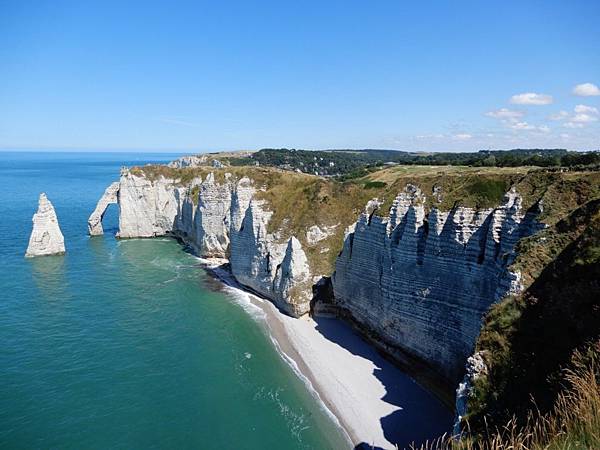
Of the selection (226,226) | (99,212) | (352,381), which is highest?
(226,226)

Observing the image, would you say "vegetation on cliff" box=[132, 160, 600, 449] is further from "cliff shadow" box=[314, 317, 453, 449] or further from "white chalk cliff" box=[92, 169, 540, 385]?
"cliff shadow" box=[314, 317, 453, 449]

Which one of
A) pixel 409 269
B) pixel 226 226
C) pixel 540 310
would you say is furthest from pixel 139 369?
pixel 226 226

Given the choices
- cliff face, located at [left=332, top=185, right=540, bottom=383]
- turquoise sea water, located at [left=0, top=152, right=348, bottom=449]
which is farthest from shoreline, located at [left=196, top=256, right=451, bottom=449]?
cliff face, located at [left=332, top=185, right=540, bottom=383]

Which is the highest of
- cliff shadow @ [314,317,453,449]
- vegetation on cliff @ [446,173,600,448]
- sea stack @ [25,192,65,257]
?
vegetation on cliff @ [446,173,600,448]

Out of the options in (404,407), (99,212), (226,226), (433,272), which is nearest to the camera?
(404,407)

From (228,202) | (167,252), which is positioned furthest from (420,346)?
(167,252)

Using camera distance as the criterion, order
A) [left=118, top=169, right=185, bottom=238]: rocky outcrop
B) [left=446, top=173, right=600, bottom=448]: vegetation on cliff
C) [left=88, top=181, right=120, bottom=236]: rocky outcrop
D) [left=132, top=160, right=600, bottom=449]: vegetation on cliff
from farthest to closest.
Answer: [left=88, top=181, right=120, bottom=236]: rocky outcrop
[left=118, top=169, right=185, bottom=238]: rocky outcrop
[left=446, top=173, right=600, bottom=448]: vegetation on cliff
[left=132, top=160, right=600, bottom=449]: vegetation on cliff

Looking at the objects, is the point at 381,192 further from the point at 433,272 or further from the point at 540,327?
the point at 540,327
